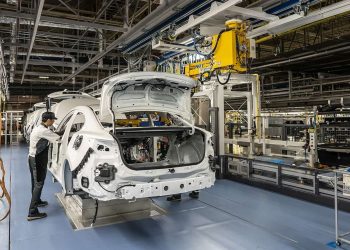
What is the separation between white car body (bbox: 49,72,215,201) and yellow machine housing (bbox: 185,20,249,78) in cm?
154

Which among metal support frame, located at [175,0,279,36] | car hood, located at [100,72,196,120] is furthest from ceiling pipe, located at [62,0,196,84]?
car hood, located at [100,72,196,120]

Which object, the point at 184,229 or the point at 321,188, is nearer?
the point at 184,229

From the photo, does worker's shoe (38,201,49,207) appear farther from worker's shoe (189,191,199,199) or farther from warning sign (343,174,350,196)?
warning sign (343,174,350,196)

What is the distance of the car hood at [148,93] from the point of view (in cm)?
370

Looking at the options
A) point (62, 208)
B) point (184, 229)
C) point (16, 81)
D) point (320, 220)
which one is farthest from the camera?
point (16, 81)

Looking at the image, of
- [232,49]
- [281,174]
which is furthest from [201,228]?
[232,49]

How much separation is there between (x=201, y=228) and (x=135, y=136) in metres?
1.62

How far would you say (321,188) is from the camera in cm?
509

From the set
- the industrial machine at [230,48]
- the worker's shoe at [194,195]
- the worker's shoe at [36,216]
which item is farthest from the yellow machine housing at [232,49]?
the worker's shoe at [36,216]

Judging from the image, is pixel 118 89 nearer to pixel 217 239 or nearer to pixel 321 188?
pixel 217 239

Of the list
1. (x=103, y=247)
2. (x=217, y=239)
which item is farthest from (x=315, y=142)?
(x=103, y=247)

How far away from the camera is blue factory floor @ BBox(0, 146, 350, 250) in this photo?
357cm

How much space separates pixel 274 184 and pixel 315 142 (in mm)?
1174

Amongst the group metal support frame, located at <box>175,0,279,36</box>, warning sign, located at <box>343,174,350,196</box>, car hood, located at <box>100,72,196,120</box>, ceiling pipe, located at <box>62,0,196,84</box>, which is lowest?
warning sign, located at <box>343,174,350,196</box>
